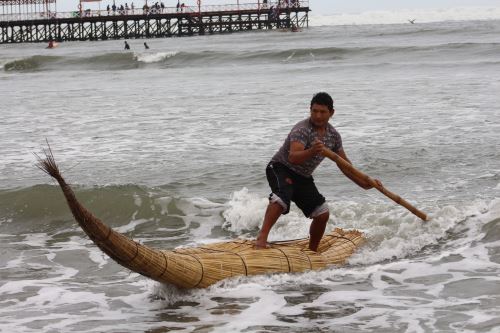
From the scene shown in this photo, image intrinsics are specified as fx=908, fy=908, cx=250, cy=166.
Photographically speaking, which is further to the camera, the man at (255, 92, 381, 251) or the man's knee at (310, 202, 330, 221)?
the man's knee at (310, 202, 330, 221)

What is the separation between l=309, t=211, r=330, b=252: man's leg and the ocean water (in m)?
0.26

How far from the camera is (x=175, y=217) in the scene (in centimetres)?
991

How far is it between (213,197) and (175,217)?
2.73ft

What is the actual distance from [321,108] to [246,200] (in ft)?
11.5

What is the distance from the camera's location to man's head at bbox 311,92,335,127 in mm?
6660

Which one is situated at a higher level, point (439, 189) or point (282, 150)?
point (282, 150)

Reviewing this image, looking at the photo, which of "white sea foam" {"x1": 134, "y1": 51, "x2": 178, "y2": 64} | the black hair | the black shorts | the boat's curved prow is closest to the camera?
the boat's curved prow

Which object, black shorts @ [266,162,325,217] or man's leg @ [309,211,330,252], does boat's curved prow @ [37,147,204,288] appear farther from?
man's leg @ [309,211,330,252]

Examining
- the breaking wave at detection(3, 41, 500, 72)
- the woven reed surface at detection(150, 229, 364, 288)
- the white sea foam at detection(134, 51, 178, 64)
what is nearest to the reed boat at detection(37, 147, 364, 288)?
the woven reed surface at detection(150, 229, 364, 288)

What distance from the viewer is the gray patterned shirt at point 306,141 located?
6730 millimetres

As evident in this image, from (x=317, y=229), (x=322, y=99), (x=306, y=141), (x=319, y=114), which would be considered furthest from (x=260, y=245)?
(x=322, y=99)

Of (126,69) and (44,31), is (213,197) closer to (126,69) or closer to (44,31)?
(126,69)

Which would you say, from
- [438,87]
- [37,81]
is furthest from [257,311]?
[37,81]

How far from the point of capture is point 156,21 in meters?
62.1
